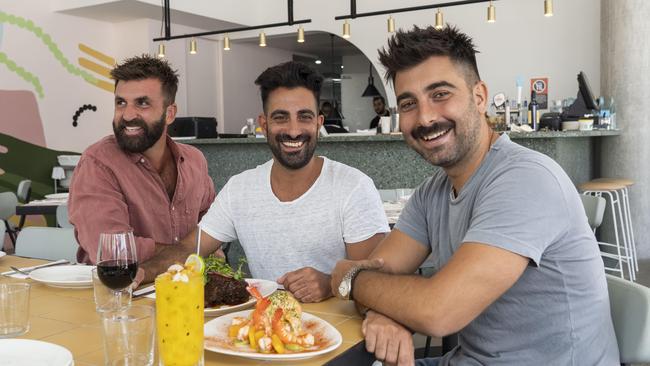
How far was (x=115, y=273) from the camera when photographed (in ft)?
4.51

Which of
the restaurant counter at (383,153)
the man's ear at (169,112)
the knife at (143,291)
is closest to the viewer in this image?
the knife at (143,291)

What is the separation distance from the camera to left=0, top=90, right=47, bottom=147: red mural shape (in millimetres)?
7449

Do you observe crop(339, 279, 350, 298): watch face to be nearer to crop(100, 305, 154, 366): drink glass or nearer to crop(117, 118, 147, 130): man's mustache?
crop(100, 305, 154, 366): drink glass

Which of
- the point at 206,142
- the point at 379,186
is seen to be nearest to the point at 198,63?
the point at 206,142

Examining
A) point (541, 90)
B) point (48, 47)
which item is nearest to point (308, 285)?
point (541, 90)

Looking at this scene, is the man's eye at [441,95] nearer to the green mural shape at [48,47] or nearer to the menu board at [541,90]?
the menu board at [541,90]

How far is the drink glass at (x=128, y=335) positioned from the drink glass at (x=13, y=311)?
0.39 meters

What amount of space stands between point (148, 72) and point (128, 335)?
1527 millimetres

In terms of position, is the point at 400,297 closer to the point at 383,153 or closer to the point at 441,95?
the point at 441,95

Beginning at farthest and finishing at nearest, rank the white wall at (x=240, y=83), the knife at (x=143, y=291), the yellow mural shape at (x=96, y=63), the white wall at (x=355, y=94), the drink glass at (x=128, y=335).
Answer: the white wall at (x=355, y=94) < the white wall at (x=240, y=83) < the yellow mural shape at (x=96, y=63) < the knife at (x=143, y=291) < the drink glass at (x=128, y=335)

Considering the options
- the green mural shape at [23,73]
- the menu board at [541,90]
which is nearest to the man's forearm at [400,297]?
the menu board at [541,90]

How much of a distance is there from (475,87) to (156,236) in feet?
4.47

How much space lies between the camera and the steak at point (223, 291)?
1.50 meters

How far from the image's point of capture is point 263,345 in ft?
3.92
